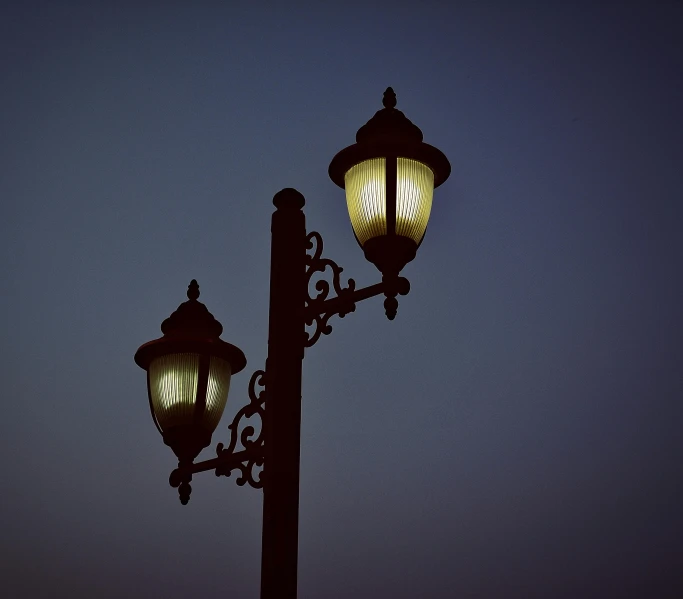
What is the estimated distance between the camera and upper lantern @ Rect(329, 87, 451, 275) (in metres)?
A: 5.53

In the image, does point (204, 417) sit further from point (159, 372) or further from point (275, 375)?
point (275, 375)

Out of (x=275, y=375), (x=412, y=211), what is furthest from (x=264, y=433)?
(x=412, y=211)

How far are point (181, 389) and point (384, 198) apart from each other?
189 cm

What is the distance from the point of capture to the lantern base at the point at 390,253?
549cm

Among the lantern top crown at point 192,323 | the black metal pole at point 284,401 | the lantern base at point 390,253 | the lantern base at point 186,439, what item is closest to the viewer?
the black metal pole at point 284,401

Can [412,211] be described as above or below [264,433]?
above

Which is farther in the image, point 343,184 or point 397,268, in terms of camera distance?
point 343,184

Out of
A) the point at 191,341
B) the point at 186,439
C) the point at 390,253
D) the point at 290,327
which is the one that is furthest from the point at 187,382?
the point at 390,253

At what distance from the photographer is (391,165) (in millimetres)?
5605

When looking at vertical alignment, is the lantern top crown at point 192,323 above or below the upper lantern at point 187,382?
above

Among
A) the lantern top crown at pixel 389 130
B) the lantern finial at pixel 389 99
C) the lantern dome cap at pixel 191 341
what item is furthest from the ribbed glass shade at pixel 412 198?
the lantern dome cap at pixel 191 341

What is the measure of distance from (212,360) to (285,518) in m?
1.48

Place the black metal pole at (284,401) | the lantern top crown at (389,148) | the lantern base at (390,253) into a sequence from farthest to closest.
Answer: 1. the lantern top crown at (389,148)
2. the lantern base at (390,253)
3. the black metal pole at (284,401)

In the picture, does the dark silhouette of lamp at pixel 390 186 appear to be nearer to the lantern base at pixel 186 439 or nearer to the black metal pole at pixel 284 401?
the black metal pole at pixel 284 401
